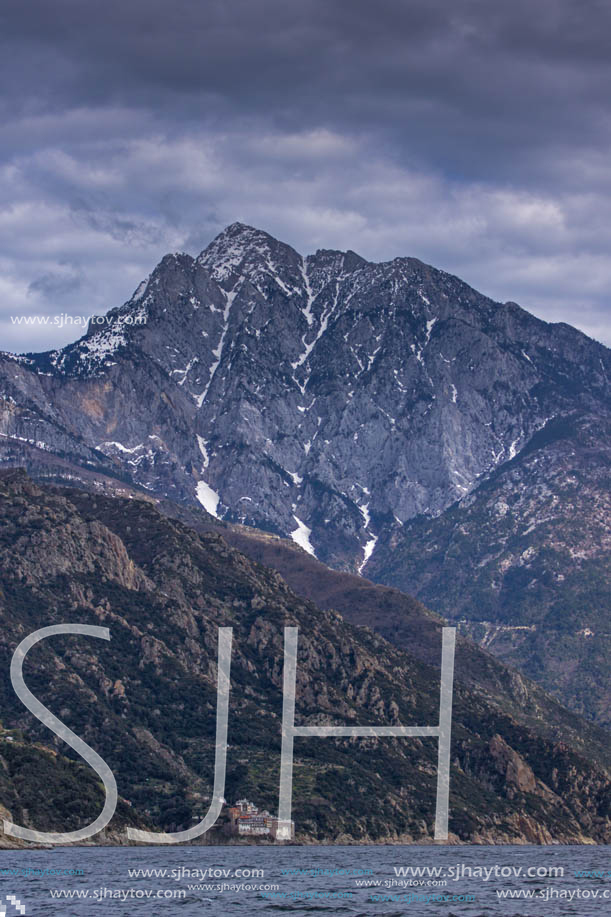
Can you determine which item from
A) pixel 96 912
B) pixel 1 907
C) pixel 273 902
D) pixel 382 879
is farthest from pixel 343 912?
pixel 382 879

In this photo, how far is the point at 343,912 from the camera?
151 meters

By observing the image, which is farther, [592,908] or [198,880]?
[198,880]

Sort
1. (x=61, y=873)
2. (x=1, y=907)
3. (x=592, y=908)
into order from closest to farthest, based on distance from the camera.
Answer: (x=1, y=907)
(x=592, y=908)
(x=61, y=873)

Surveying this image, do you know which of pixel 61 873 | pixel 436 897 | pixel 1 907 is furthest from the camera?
pixel 61 873

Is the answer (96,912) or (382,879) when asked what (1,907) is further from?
(382,879)

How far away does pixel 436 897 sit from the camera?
17088 centimetres

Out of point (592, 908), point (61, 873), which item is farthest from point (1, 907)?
point (592, 908)

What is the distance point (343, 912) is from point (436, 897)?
77.7 ft

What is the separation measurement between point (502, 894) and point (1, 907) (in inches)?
2572

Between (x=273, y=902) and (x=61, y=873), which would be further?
(x=61, y=873)

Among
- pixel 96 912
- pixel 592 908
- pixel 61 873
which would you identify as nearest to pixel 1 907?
pixel 96 912

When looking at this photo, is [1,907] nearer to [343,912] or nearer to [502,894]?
[343,912]

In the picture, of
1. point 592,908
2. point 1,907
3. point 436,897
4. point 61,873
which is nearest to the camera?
point 1,907

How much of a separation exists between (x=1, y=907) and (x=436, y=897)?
5401 centimetres
